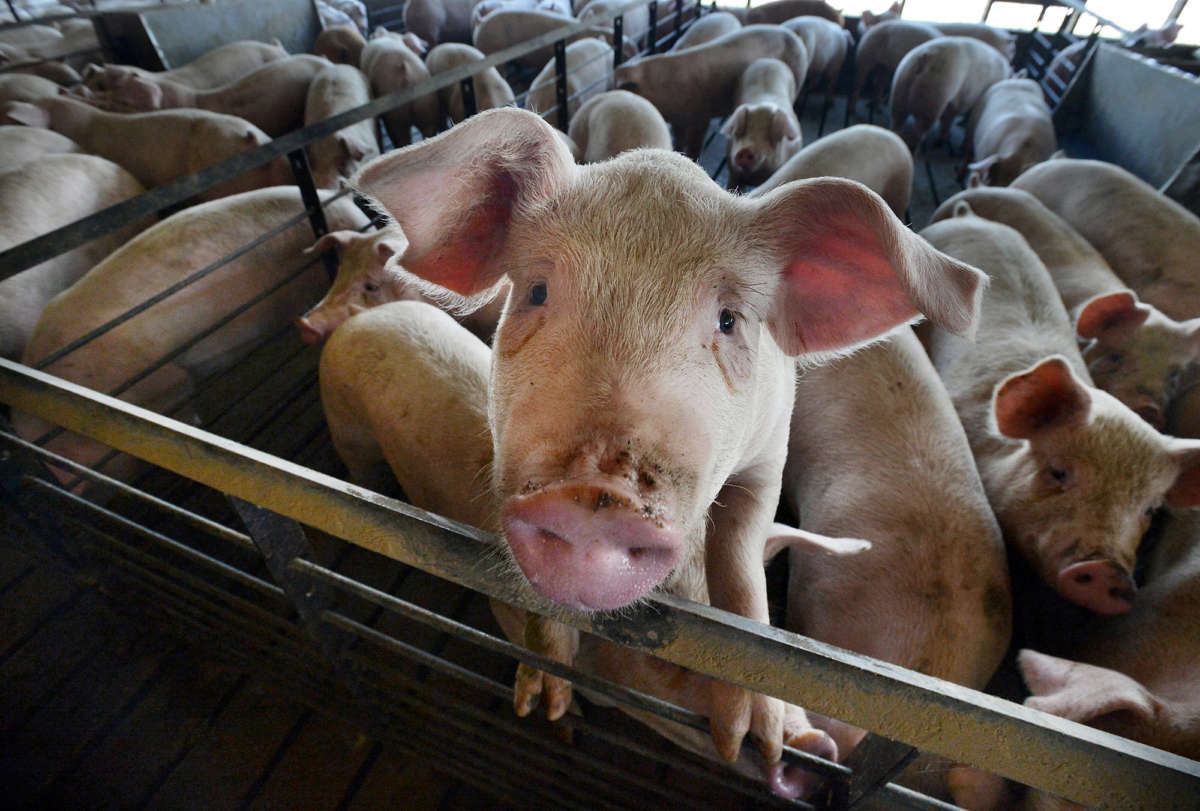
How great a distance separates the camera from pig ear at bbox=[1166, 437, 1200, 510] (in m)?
1.84

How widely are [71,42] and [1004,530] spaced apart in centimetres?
1083

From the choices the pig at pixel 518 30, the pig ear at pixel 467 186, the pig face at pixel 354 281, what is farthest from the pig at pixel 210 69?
the pig ear at pixel 467 186

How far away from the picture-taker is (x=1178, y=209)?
3836 mm

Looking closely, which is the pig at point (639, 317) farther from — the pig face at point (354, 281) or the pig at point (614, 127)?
the pig at point (614, 127)

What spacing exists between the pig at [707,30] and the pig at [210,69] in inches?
215

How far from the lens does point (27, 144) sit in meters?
4.36

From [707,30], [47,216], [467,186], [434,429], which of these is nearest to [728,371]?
[467,186]

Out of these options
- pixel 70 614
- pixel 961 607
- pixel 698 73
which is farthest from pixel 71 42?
pixel 961 607

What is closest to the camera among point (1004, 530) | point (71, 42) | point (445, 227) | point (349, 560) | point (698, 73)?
point (445, 227)

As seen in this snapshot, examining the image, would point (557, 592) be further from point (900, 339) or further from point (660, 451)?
point (900, 339)

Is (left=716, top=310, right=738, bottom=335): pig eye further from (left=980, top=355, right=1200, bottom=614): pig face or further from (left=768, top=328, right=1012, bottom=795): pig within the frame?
(left=980, top=355, right=1200, bottom=614): pig face

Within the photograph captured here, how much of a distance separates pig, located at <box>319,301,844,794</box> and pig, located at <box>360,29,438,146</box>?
15.7ft

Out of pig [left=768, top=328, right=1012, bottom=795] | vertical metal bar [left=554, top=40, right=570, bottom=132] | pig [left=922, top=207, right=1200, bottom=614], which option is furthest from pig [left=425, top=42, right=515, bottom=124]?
pig [left=922, top=207, right=1200, bottom=614]

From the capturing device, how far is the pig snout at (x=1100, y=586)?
176 cm
